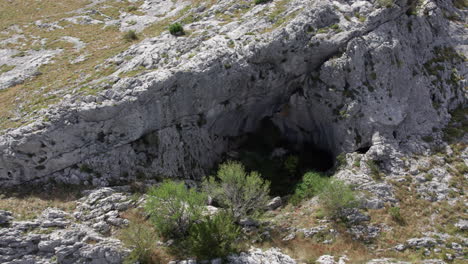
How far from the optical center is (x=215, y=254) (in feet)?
66.4

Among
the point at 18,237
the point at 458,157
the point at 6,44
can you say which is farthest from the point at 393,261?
the point at 6,44

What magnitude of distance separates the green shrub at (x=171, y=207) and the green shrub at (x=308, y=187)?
378 inches

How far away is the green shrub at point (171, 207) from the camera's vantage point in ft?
68.6

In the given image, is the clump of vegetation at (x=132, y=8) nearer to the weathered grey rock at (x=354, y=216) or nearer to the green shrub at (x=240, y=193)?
the green shrub at (x=240, y=193)

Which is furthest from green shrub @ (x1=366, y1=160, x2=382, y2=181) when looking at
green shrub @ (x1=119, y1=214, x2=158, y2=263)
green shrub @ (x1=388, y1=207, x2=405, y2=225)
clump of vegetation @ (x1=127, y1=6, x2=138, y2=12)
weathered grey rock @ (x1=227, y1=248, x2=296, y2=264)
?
clump of vegetation @ (x1=127, y1=6, x2=138, y2=12)

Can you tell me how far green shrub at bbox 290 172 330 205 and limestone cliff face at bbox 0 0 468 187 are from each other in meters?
4.23

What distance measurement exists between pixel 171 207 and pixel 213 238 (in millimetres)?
3622

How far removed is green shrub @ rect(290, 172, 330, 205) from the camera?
25981mm

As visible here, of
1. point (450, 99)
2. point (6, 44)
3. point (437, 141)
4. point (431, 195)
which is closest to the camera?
point (431, 195)

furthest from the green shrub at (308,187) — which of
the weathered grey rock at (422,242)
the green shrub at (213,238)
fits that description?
the green shrub at (213,238)

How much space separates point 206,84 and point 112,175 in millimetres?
11514

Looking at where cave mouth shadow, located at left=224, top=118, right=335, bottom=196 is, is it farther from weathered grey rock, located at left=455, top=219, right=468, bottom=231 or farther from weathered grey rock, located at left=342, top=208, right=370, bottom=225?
weathered grey rock, located at left=455, top=219, right=468, bottom=231

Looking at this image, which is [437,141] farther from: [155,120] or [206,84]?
[155,120]

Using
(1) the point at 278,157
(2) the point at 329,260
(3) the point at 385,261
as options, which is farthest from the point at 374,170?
(1) the point at 278,157
